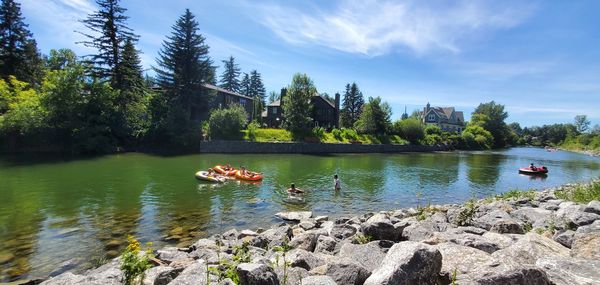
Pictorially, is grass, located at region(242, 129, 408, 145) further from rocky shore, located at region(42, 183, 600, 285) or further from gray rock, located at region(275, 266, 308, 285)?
gray rock, located at region(275, 266, 308, 285)

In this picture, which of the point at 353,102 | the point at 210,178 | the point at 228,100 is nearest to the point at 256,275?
the point at 210,178

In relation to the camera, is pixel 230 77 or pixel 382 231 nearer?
pixel 382 231

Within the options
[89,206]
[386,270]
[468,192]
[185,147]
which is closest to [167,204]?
[89,206]

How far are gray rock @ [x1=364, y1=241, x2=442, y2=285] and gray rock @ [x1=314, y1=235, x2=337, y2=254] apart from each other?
12.4 ft

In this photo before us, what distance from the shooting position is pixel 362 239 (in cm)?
832

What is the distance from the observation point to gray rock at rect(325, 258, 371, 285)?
4.99 meters

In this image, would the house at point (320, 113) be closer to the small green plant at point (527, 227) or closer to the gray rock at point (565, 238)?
the small green plant at point (527, 227)

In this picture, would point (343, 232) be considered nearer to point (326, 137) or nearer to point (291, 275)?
point (291, 275)

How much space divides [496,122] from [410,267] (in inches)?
5107

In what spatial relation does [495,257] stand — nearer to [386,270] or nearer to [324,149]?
[386,270]

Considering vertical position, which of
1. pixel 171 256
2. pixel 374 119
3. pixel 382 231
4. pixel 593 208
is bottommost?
pixel 171 256

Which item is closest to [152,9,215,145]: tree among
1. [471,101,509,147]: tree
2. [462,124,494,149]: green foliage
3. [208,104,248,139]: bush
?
[208,104,248,139]: bush

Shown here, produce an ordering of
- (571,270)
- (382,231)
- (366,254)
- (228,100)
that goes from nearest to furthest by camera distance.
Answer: (571,270) < (366,254) < (382,231) < (228,100)

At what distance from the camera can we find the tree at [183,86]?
162 ft
